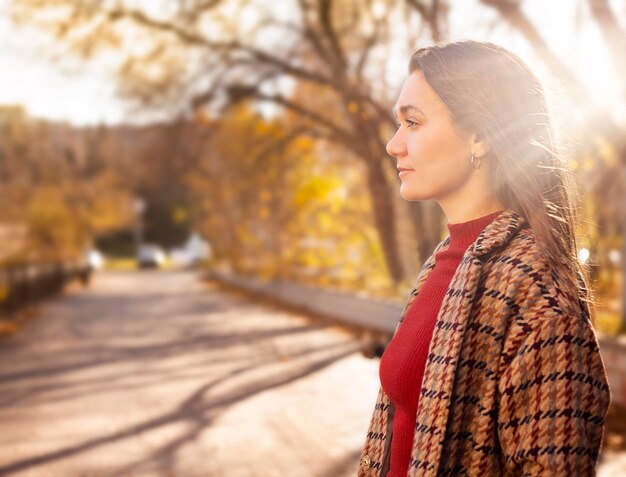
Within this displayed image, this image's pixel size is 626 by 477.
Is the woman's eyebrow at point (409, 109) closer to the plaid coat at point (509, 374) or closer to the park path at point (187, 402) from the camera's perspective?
the plaid coat at point (509, 374)

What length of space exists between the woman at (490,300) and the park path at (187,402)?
5001 millimetres

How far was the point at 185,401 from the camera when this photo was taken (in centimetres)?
1020

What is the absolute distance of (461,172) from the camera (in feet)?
6.76

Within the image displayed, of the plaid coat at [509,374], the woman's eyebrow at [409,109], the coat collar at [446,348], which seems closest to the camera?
the plaid coat at [509,374]

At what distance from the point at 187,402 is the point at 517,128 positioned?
8654 millimetres

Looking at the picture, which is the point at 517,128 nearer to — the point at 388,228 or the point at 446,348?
the point at 446,348

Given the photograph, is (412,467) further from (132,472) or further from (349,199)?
(349,199)

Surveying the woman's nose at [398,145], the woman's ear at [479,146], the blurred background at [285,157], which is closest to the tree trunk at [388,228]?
the blurred background at [285,157]

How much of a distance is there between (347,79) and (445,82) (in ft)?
56.7

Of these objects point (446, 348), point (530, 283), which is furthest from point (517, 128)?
point (446, 348)

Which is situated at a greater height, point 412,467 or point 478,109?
point 478,109

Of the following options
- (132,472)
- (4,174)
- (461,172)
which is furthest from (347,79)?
(4,174)

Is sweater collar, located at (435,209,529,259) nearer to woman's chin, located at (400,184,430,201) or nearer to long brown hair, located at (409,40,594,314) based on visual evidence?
long brown hair, located at (409,40,594,314)

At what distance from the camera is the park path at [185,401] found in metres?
7.36
